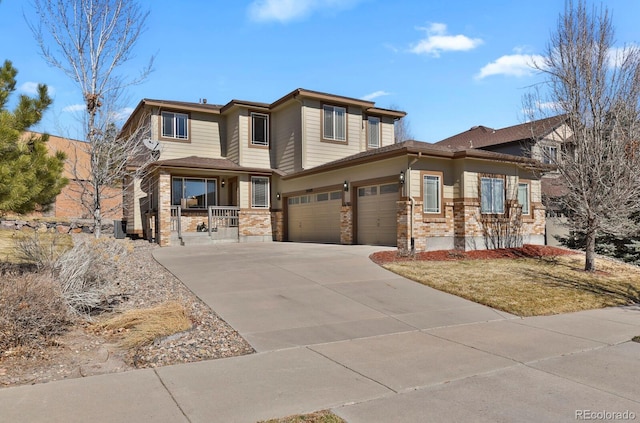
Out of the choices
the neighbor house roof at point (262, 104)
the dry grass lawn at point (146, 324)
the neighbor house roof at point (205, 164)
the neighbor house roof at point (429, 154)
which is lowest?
the dry grass lawn at point (146, 324)

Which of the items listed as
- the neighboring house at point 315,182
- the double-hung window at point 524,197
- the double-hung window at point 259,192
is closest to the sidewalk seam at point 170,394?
the neighboring house at point 315,182

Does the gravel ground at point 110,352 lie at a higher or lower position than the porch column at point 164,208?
lower

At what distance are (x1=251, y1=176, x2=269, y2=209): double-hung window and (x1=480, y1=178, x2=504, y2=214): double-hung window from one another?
412 inches

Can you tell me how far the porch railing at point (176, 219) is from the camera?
2005cm

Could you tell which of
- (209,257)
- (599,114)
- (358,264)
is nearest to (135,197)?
(209,257)

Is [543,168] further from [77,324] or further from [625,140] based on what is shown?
[77,324]

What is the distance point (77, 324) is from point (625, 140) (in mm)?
14529

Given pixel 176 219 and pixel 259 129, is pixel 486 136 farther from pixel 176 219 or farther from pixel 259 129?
pixel 176 219

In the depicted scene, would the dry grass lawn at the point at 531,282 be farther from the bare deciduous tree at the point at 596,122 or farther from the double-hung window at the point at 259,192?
the double-hung window at the point at 259,192

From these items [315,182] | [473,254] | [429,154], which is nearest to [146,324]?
[429,154]

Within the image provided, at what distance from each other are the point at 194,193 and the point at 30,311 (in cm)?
1659

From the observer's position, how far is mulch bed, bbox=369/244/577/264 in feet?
46.4

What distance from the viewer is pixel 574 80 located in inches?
528

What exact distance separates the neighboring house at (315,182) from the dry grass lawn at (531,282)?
2.47 metres
